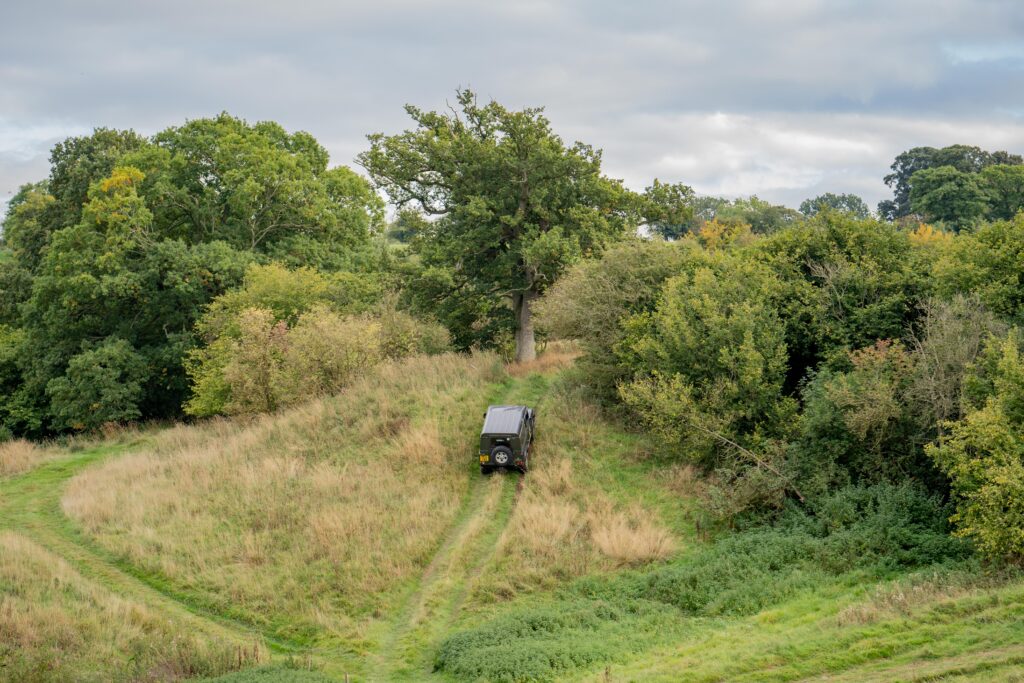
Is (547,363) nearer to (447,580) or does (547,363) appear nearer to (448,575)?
(448,575)

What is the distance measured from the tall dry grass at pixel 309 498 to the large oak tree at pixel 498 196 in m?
5.82

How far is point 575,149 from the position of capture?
35906 mm

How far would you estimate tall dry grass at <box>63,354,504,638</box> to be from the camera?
59.3ft

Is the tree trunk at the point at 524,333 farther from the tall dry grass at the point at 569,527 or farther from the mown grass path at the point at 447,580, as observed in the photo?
the mown grass path at the point at 447,580

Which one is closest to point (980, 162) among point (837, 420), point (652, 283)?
point (652, 283)

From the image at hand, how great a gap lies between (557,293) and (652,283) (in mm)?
3484

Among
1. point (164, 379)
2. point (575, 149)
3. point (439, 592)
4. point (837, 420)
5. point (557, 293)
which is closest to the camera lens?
point (439, 592)

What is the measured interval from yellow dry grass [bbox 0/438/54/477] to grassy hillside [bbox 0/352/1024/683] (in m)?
3.38

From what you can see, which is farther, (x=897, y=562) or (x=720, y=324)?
(x=720, y=324)

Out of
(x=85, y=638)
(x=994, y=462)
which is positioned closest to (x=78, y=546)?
(x=85, y=638)

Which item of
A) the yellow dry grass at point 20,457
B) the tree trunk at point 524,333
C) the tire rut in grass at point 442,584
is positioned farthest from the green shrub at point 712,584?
the yellow dry grass at point 20,457

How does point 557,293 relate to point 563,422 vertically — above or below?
above

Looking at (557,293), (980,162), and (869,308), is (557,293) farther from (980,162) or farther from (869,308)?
(980,162)

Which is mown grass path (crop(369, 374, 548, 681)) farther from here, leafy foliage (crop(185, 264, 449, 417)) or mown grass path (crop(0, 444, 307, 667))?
leafy foliage (crop(185, 264, 449, 417))
